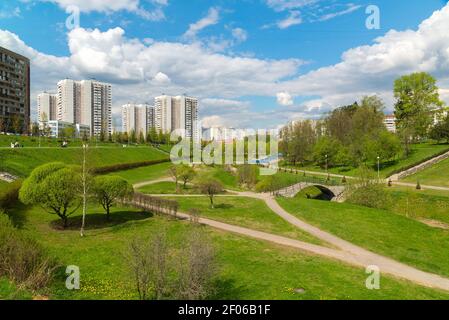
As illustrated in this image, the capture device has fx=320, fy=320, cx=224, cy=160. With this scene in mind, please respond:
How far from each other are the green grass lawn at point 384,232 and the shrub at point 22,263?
717 inches

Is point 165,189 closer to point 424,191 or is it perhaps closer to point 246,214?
point 246,214

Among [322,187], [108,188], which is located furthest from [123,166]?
[322,187]

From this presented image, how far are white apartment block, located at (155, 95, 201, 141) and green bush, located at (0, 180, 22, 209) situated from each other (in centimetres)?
13748

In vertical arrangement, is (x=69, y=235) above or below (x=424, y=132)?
below

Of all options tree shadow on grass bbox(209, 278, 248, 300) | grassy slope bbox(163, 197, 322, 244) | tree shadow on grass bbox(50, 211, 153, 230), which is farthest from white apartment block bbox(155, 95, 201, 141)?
tree shadow on grass bbox(209, 278, 248, 300)

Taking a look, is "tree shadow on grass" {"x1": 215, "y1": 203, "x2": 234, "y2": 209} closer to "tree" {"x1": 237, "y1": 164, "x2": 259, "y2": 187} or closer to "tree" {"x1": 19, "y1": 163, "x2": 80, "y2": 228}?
"tree" {"x1": 19, "y1": 163, "x2": 80, "y2": 228}

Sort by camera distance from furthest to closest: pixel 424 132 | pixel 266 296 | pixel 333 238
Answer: pixel 424 132 < pixel 333 238 < pixel 266 296

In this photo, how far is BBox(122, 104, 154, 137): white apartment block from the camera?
172000 millimetres

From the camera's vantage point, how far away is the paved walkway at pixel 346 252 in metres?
16.2

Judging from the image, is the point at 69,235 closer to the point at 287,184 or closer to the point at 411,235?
the point at 411,235

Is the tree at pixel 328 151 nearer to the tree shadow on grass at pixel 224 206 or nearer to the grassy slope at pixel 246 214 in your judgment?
the grassy slope at pixel 246 214

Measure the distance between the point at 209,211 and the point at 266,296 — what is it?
55.1 ft

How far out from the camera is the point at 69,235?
73.6 ft
